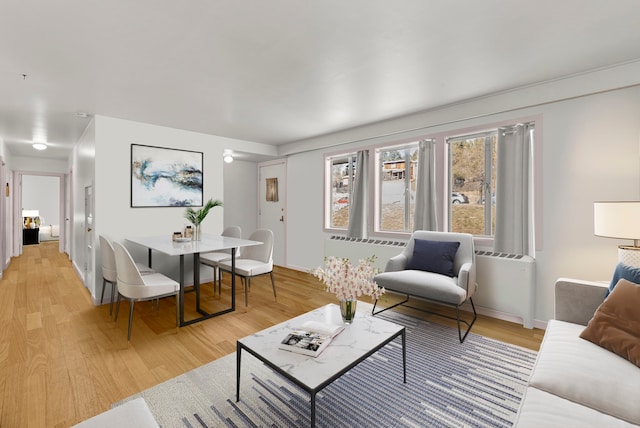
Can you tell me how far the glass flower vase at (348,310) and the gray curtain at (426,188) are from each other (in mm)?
2033

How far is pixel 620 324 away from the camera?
1584 mm

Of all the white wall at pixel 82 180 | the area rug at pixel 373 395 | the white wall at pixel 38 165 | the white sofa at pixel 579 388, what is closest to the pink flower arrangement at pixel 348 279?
the area rug at pixel 373 395

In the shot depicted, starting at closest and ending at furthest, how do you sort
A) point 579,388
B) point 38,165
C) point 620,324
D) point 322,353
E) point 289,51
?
point 579,388 < point 620,324 < point 322,353 < point 289,51 < point 38,165

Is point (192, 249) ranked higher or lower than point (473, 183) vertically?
lower

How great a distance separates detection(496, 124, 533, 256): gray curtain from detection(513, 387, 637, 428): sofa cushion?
7.07 ft

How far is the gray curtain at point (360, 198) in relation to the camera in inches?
176

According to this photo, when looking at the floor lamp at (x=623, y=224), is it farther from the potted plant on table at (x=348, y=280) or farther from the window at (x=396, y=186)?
the window at (x=396, y=186)

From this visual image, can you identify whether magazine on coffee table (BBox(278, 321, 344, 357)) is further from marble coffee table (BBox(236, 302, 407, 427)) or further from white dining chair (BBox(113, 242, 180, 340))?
white dining chair (BBox(113, 242, 180, 340))

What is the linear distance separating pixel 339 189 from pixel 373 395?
3.51m

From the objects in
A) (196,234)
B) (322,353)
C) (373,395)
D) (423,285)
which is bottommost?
(373,395)

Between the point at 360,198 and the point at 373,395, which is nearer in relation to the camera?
the point at 373,395

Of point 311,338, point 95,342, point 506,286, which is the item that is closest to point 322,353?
point 311,338

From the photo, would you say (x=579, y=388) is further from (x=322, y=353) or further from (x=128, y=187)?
(x=128, y=187)

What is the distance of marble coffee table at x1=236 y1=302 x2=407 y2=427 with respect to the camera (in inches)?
58.0
